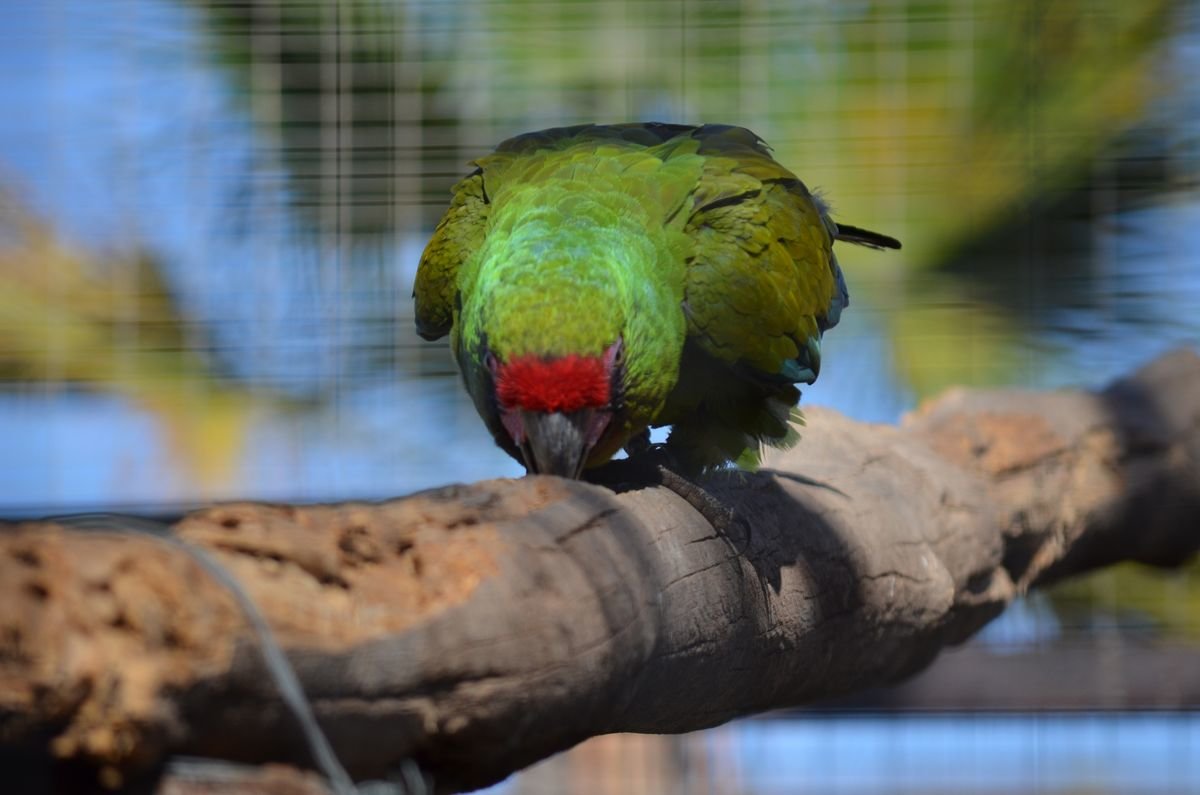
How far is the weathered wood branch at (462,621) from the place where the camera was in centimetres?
75

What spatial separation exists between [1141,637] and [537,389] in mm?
2570

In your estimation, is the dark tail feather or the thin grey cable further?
the dark tail feather

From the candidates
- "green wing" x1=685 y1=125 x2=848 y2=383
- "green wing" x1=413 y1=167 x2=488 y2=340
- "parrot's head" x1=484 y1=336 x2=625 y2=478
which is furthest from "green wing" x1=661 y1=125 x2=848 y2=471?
"green wing" x1=413 y1=167 x2=488 y2=340

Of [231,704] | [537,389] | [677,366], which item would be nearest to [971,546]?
[677,366]

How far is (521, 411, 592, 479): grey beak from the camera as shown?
67.2 inches

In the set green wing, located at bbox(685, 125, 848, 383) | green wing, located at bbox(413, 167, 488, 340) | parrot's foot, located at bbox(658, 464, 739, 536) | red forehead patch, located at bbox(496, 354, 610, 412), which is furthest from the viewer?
green wing, located at bbox(413, 167, 488, 340)

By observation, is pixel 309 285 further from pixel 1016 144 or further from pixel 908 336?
pixel 1016 144

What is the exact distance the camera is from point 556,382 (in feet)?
5.52

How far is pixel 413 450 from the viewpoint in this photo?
360 cm

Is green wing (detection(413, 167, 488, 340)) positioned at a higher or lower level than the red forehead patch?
higher

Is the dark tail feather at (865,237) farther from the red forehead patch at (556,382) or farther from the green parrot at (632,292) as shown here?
the red forehead patch at (556,382)

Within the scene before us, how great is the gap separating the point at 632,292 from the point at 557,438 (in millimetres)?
267

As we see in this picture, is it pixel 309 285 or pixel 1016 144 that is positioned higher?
pixel 1016 144

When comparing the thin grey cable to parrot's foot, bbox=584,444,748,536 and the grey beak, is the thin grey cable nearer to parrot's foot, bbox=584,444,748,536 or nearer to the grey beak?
parrot's foot, bbox=584,444,748,536
